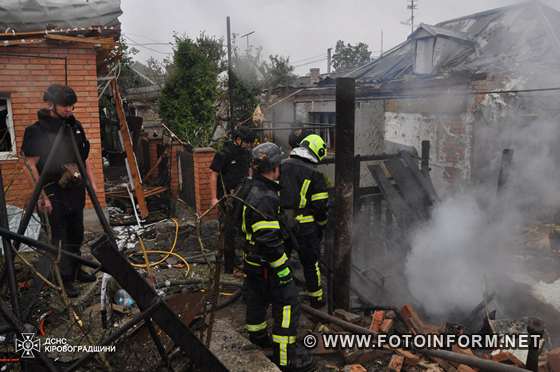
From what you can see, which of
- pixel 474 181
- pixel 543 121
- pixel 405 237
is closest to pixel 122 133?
pixel 405 237

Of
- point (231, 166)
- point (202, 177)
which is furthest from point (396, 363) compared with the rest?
point (202, 177)

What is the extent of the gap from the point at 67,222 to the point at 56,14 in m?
3.57

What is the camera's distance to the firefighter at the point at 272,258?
3290 millimetres

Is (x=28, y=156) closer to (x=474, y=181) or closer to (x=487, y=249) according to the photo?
(x=487, y=249)

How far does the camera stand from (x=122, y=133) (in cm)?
816

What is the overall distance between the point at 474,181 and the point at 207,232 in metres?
6.17

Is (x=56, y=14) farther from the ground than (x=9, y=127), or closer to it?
farther from the ground

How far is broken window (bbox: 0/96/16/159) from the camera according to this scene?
6235mm

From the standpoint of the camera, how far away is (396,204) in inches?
246

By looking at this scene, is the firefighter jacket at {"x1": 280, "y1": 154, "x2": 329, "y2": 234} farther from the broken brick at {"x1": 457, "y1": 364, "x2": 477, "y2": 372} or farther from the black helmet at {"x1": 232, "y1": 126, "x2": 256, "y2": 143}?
the broken brick at {"x1": 457, "y1": 364, "x2": 477, "y2": 372}

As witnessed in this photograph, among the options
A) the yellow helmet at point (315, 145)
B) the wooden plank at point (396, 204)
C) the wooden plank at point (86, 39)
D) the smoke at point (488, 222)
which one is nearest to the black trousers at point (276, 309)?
the yellow helmet at point (315, 145)

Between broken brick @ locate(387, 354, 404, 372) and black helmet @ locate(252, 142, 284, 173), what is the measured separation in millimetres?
1963

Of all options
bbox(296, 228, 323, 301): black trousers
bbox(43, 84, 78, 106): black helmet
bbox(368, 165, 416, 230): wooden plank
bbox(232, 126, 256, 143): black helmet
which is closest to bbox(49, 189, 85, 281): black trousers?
bbox(43, 84, 78, 106): black helmet

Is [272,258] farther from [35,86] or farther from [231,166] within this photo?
[35,86]
